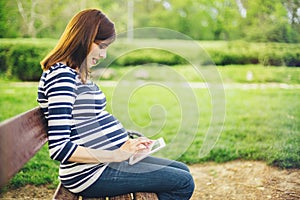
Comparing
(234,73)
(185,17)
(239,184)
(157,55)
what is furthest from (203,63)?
(239,184)

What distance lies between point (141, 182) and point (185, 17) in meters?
6.87

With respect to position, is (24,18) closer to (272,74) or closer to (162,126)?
(162,126)

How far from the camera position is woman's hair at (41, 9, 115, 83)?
1.78m

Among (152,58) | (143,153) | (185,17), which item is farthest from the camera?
(185,17)

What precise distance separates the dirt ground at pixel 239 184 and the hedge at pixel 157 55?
6.10ft

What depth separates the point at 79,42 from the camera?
1789 mm

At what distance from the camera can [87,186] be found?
1.79m

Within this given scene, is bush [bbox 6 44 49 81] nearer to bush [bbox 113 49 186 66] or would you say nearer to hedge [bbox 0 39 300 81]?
hedge [bbox 0 39 300 81]

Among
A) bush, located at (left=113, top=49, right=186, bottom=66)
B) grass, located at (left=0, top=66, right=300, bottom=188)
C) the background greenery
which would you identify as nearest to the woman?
grass, located at (left=0, top=66, right=300, bottom=188)

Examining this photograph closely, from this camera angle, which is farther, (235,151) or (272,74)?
(272,74)

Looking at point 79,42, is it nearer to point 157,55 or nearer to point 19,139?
point 19,139

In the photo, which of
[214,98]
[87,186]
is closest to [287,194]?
[87,186]

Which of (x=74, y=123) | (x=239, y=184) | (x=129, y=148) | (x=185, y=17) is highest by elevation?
(x=185, y=17)

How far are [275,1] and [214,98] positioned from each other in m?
1.56
